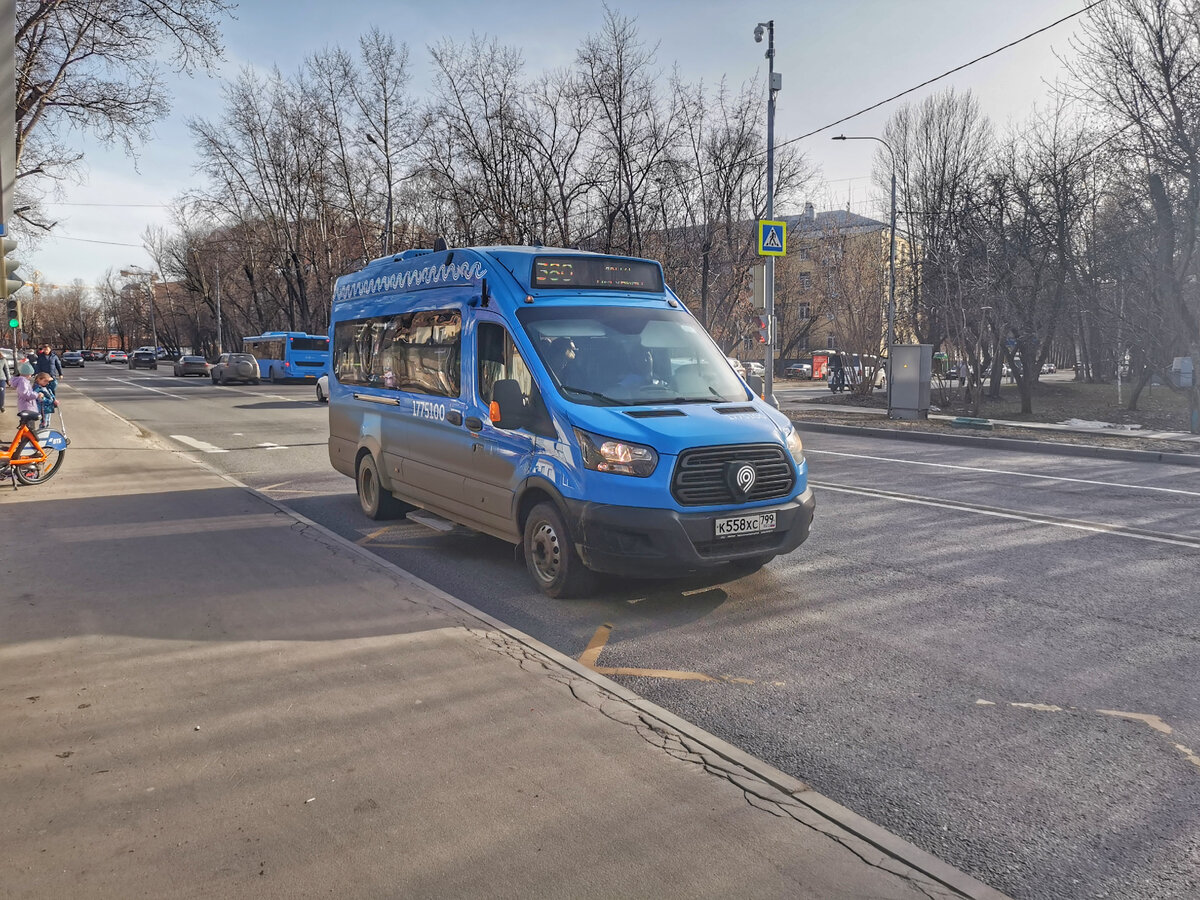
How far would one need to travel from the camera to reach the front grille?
5727 millimetres

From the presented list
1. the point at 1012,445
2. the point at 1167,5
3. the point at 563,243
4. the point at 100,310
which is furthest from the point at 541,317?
the point at 100,310

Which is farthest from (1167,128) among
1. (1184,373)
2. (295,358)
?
(295,358)

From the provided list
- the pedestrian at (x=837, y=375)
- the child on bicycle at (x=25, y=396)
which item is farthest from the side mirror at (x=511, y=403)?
the pedestrian at (x=837, y=375)

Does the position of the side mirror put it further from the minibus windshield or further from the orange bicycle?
the orange bicycle

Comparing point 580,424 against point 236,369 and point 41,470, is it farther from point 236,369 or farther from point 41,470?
point 236,369

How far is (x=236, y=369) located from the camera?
145 ft

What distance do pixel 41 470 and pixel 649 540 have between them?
9946 millimetres

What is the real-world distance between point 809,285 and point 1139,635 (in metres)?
61.6

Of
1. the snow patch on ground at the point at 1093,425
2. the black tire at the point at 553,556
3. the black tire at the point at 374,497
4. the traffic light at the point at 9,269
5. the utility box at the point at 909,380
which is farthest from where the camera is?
the utility box at the point at 909,380

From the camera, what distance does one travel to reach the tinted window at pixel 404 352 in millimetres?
7477

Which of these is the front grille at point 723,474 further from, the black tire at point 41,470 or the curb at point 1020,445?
the curb at point 1020,445

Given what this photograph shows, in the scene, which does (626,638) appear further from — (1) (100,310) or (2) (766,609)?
(1) (100,310)

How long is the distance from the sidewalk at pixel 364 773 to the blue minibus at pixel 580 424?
1000 millimetres

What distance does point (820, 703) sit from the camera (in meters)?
4.40
